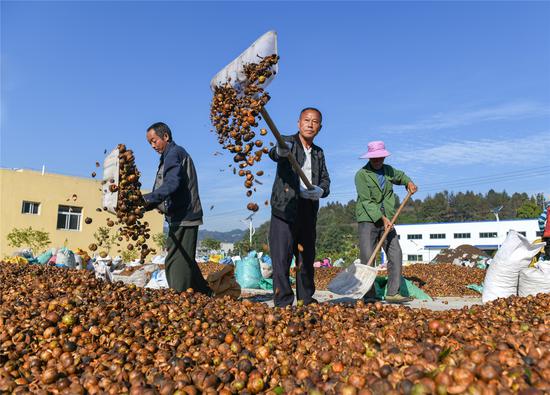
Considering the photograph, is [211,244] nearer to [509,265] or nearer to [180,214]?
[180,214]

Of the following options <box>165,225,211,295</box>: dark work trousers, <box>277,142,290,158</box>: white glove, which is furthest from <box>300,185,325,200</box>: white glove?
<box>165,225,211,295</box>: dark work trousers

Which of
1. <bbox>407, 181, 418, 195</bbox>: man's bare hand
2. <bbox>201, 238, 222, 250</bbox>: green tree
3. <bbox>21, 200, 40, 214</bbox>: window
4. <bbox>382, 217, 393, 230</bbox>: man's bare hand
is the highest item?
<bbox>21, 200, 40, 214</bbox>: window

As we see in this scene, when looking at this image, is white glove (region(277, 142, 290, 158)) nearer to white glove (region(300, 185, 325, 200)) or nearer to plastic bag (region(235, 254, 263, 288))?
white glove (region(300, 185, 325, 200))

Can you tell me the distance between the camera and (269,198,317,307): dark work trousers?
13.8 ft

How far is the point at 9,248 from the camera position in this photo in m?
25.1

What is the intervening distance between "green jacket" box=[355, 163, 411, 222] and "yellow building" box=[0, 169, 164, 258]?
826 inches

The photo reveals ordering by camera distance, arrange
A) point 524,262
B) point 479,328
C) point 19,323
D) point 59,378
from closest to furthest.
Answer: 1. point 59,378
2. point 479,328
3. point 19,323
4. point 524,262

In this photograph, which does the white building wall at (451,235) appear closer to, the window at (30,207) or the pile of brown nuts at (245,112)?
the window at (30,207)

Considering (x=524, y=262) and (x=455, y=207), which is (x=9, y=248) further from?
(x=455, y=207)

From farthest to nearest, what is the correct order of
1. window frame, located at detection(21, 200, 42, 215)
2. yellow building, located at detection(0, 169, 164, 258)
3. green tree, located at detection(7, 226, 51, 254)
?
window frame, located at detection(21, 200, 42, 215) → yellow building, located at detection(0, 169, 164, 258) → green tree, located at detection(7, 226, 51, 254)

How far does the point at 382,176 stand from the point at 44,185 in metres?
26.0

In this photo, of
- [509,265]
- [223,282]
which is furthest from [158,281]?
[509,265]

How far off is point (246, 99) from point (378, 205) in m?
2.63

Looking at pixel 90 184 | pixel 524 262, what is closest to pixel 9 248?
pixel 90 184
